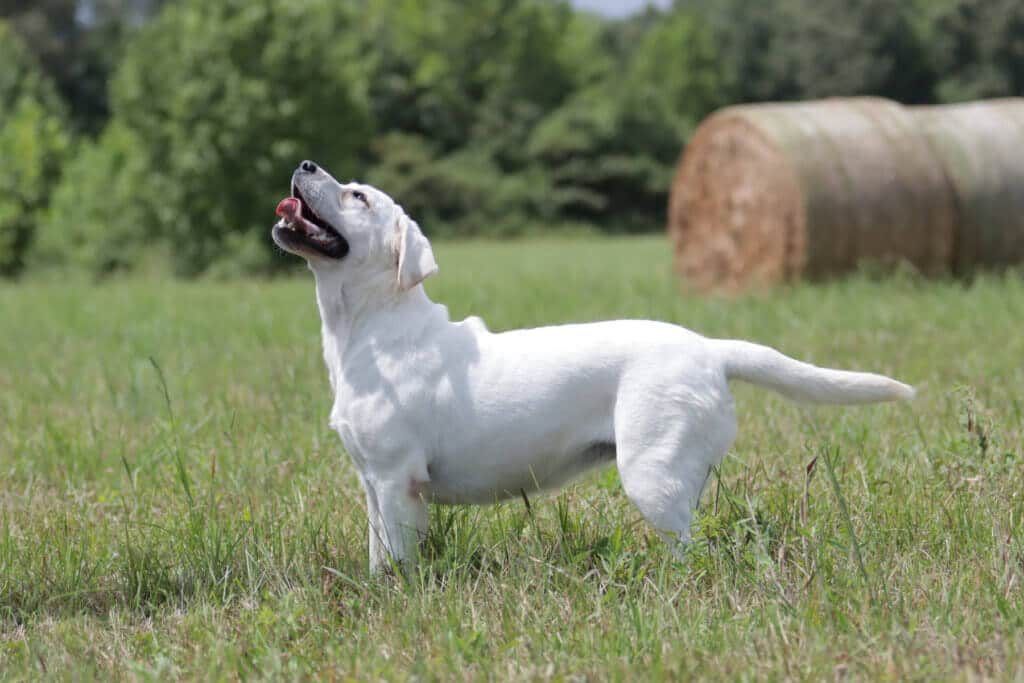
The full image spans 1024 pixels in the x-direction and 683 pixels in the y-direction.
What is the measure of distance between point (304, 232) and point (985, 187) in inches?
302

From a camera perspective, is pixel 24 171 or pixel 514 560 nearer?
pixel 514 560

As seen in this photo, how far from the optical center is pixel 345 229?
3303 millimetres

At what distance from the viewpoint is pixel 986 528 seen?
312 centimetres

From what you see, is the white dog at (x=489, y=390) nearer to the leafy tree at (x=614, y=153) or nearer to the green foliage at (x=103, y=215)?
the green foliage at (x=103, y=215)

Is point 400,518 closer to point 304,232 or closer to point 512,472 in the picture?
point 512,472

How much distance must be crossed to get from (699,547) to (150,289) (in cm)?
1258

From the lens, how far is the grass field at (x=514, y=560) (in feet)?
8.13

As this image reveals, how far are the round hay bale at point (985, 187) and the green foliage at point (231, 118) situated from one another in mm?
11710

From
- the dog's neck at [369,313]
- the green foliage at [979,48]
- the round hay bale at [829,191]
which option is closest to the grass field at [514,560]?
the dog's neck at [369,313]

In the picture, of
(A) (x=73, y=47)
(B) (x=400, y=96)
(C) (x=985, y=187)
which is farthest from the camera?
(A) (x=73, y=47)

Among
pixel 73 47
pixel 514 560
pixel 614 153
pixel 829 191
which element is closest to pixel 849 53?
pixel 614 153

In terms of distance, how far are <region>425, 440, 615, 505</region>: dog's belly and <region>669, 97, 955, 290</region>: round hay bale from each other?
6.46m

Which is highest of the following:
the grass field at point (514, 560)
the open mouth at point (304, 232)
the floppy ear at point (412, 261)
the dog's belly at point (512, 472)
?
the open mouth at point (304, 232)

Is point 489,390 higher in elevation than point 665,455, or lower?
higher
